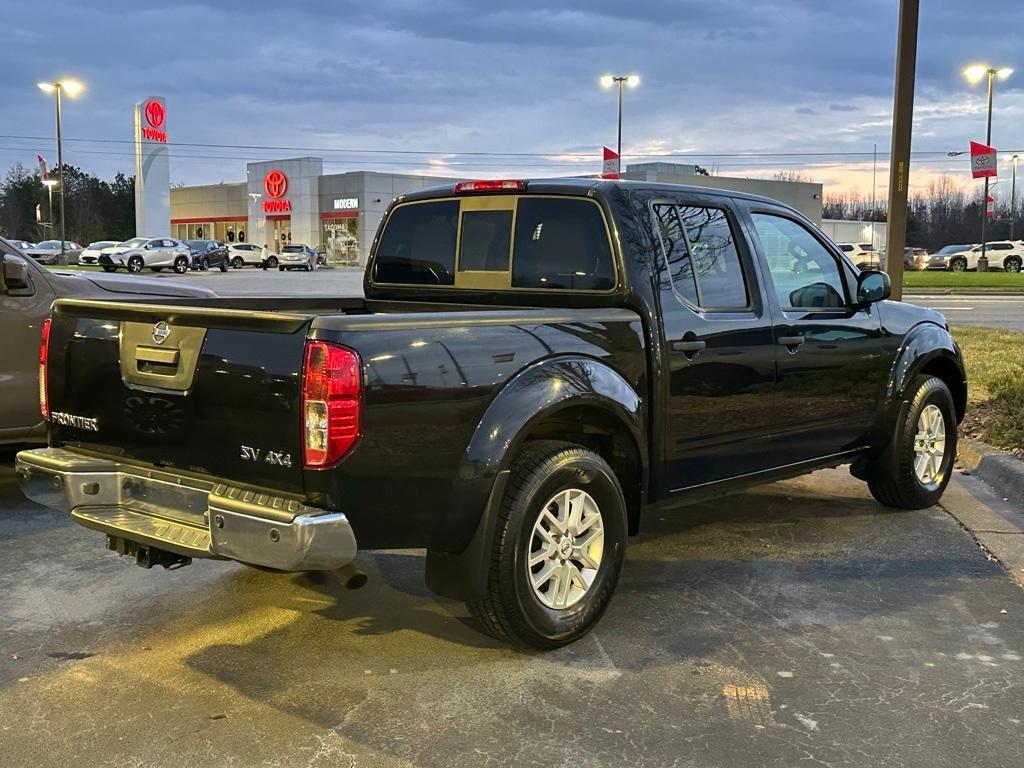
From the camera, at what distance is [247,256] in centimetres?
6162

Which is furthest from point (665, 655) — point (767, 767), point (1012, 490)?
point (1012, 490)

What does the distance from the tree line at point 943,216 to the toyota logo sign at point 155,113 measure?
8154cm

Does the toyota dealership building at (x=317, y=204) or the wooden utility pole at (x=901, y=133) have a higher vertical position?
the toyota dealership building at (x=317, y=204)

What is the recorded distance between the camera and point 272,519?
11.1ft

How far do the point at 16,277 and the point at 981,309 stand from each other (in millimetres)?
21867

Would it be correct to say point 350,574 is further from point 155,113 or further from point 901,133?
point 155,113

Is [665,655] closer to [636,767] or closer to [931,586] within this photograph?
[636,767]

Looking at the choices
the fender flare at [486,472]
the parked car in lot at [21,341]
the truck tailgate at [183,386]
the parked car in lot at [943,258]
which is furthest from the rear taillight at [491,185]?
the parked car in lot at [943,258]

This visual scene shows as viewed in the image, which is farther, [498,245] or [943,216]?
[943,216]

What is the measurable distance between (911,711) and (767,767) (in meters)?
0.70

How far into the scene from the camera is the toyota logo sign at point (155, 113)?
57.6 meters

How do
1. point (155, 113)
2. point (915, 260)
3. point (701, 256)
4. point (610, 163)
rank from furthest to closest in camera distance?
1. point (915, 260)
2. point (155, 113)
3. point (610, 163)
4. point (701, 256)

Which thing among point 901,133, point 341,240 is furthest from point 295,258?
point 901,133

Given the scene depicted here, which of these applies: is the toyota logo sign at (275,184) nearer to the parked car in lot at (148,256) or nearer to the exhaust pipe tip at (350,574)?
the parked car in lot at (148,256)
